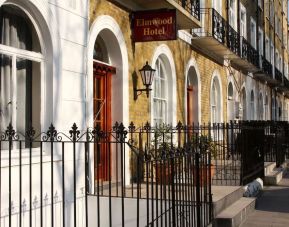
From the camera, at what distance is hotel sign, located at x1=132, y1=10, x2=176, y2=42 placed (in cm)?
1010

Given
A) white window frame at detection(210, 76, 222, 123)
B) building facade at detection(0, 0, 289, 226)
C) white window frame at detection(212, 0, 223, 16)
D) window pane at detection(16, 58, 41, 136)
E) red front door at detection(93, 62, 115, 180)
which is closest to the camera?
building facade at detection(0, 0, 289, 226)

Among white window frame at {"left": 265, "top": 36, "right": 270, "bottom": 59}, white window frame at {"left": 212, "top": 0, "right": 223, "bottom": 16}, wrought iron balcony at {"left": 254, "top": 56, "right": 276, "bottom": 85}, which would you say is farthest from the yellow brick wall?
white window frame at {"left": 265, "top": 36, "right": 270, "bottom": 59}

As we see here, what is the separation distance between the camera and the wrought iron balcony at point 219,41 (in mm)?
15594

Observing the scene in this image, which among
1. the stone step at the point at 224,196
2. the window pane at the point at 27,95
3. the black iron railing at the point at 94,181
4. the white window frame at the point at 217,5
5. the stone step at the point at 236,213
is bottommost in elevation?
the stone step at the point at 236,213

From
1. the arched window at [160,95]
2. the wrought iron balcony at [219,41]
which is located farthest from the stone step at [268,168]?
the wrought iron balcony at [219,41]

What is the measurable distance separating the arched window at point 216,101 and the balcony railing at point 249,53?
142 inches

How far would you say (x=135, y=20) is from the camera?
10398 mm

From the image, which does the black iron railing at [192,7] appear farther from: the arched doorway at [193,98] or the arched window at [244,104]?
the arched window at [244,104]

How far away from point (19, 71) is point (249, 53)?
18.0m

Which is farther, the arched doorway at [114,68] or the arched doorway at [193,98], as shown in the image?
the arched doorway at [193,98]

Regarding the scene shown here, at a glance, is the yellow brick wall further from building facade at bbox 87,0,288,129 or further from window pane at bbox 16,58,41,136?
window pane at bbox 16,58,41,136

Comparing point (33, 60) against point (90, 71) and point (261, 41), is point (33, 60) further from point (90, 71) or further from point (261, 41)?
point (261, 41)

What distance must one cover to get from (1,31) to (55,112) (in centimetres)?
133

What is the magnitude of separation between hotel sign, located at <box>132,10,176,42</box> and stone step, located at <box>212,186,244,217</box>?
3054mm
